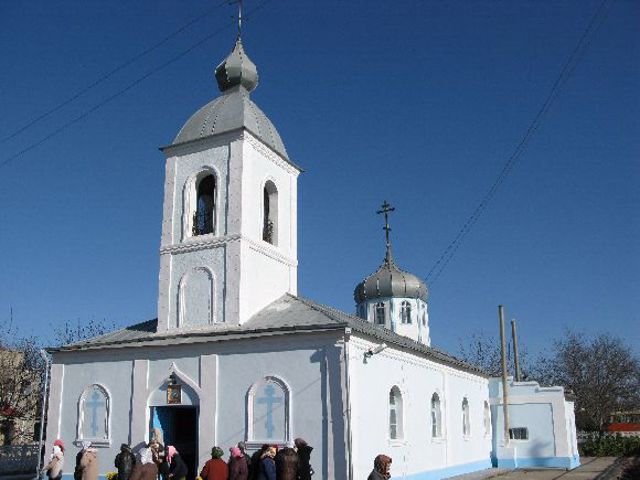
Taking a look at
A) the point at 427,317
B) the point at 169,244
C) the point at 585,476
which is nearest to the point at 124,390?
the point at 169,244

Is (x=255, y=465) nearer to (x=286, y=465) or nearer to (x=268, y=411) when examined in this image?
(x=286, y=465)

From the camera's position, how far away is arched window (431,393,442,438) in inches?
805

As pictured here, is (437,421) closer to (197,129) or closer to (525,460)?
(525,460)

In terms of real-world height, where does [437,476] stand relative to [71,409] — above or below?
below

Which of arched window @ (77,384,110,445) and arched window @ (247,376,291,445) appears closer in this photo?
arched window @ (247,376,291,445)

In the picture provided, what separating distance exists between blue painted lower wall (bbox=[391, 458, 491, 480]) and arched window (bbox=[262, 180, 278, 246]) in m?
7.19

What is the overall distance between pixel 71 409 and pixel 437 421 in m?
10.4

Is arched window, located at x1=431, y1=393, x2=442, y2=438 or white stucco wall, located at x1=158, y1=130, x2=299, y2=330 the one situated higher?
white stucco wall, located at x1=158, y1=130, x2=299, y2=330

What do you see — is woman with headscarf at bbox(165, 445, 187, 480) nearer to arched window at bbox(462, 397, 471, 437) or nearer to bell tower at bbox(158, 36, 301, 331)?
bell tower at bbox(158, 36, 301, 331)

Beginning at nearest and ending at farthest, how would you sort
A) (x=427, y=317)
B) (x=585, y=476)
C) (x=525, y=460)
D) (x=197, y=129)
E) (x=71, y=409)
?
(x=71, y=409) < (x=197, y=129) < (x=585, y=476) < (x=525, y=460) < (x=427, y=317)

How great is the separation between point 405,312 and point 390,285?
4.69 ft

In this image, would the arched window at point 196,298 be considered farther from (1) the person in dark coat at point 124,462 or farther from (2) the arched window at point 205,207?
(1) the person in dark coat at point 124,462

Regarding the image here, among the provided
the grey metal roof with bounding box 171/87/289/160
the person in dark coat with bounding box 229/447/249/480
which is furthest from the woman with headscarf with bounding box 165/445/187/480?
the grey metal roof with bounding box 171/87/289/160

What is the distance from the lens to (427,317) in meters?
32.2
